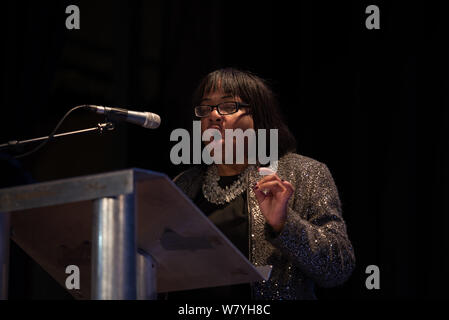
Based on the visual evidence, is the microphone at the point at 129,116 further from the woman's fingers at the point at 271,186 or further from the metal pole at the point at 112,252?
the metal pole at the point at 112,252

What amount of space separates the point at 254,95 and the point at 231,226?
52 cm

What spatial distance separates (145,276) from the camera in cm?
124

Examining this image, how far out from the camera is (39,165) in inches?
155

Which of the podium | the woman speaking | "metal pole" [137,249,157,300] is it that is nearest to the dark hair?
the woman speaking

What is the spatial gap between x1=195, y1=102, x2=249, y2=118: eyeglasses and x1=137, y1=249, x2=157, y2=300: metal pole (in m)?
0.92

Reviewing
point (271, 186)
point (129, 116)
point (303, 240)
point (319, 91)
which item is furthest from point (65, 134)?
point (319, 91)

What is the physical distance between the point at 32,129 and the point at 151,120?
66.0 inches

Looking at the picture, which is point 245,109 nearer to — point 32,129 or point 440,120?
point 440,120

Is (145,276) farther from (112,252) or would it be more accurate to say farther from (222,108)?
(222,108)

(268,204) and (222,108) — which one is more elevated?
(222,108)

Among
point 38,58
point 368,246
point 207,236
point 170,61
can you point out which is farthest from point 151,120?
point 170,61

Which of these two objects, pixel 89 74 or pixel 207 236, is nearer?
pixel 207 236

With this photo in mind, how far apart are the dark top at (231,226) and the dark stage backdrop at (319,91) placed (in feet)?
2.03
